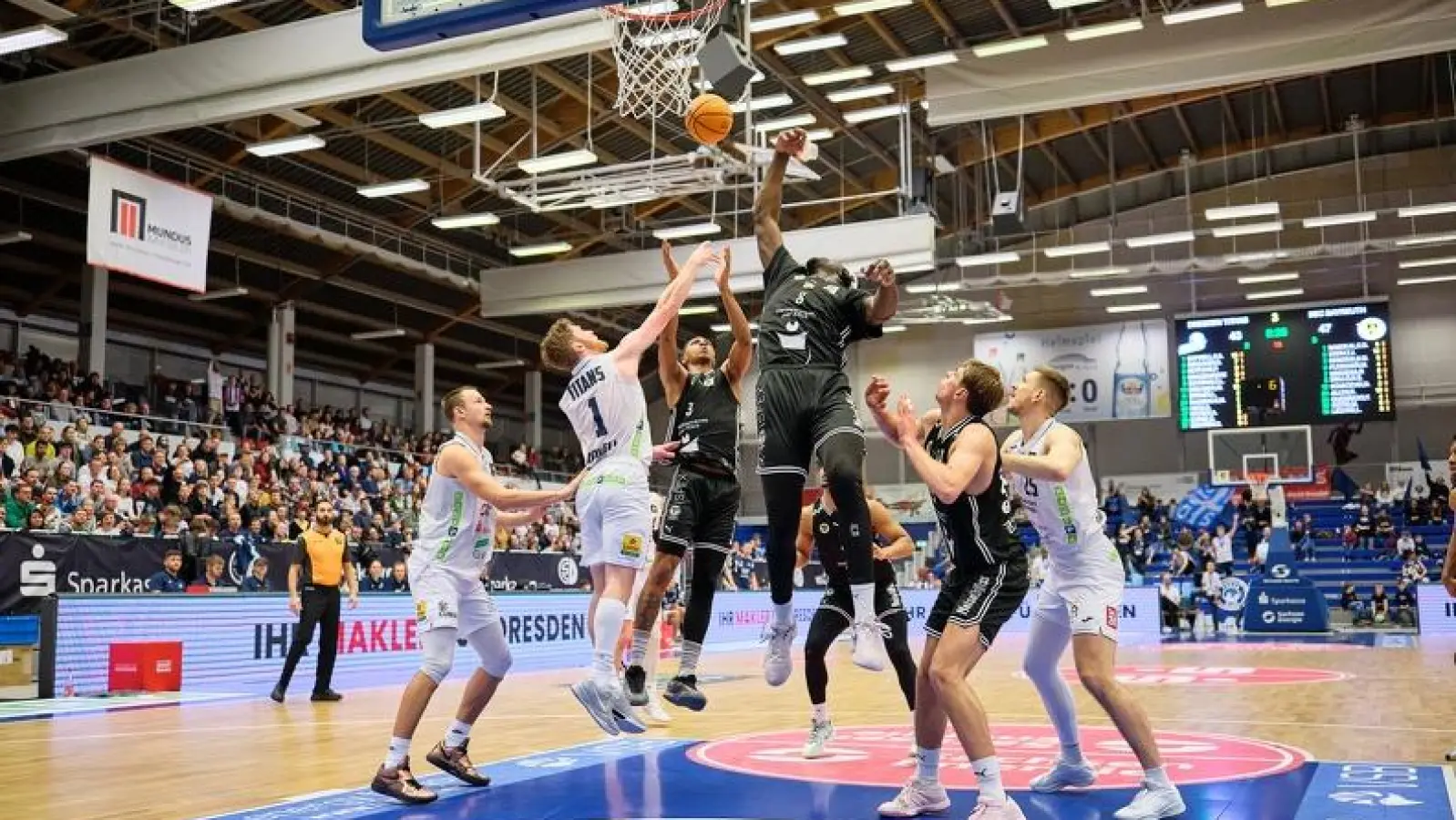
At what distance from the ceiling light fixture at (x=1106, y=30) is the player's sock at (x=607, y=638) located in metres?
15.8

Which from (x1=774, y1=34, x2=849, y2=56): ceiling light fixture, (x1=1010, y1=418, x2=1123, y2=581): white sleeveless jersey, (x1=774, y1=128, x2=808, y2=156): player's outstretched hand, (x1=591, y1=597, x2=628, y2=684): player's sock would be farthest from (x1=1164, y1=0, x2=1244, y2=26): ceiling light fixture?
(x1=591, y1=597, x2=628, y2=684): player's sock

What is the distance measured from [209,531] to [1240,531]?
2526cm

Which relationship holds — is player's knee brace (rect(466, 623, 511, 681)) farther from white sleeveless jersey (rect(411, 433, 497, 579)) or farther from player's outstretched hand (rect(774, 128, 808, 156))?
player's outstretched hand (rect(774, 128, 808, 156))

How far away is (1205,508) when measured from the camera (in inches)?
1346

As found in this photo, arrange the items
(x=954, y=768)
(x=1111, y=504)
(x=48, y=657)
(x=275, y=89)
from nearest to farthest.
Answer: (x=954, y=768) < (x=48, y=657) < (x=275, y=89) < (x=1111, y=504)

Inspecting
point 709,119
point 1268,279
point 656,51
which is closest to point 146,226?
point 656,51

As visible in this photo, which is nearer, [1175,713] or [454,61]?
[1175,713]

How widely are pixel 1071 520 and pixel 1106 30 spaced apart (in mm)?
15306

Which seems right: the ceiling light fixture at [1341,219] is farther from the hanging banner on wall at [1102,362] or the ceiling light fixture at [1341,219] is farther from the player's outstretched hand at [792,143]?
the player's outstretched hand at [792,143]

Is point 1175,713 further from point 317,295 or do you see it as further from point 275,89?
point 317,295

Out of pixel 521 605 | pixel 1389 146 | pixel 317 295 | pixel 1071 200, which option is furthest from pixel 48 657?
pixel 1389 146

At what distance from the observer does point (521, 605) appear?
743 inches

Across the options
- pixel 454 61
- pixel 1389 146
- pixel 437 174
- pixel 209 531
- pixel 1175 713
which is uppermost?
pixel 1389 146

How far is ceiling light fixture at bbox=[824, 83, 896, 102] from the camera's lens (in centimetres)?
2373
